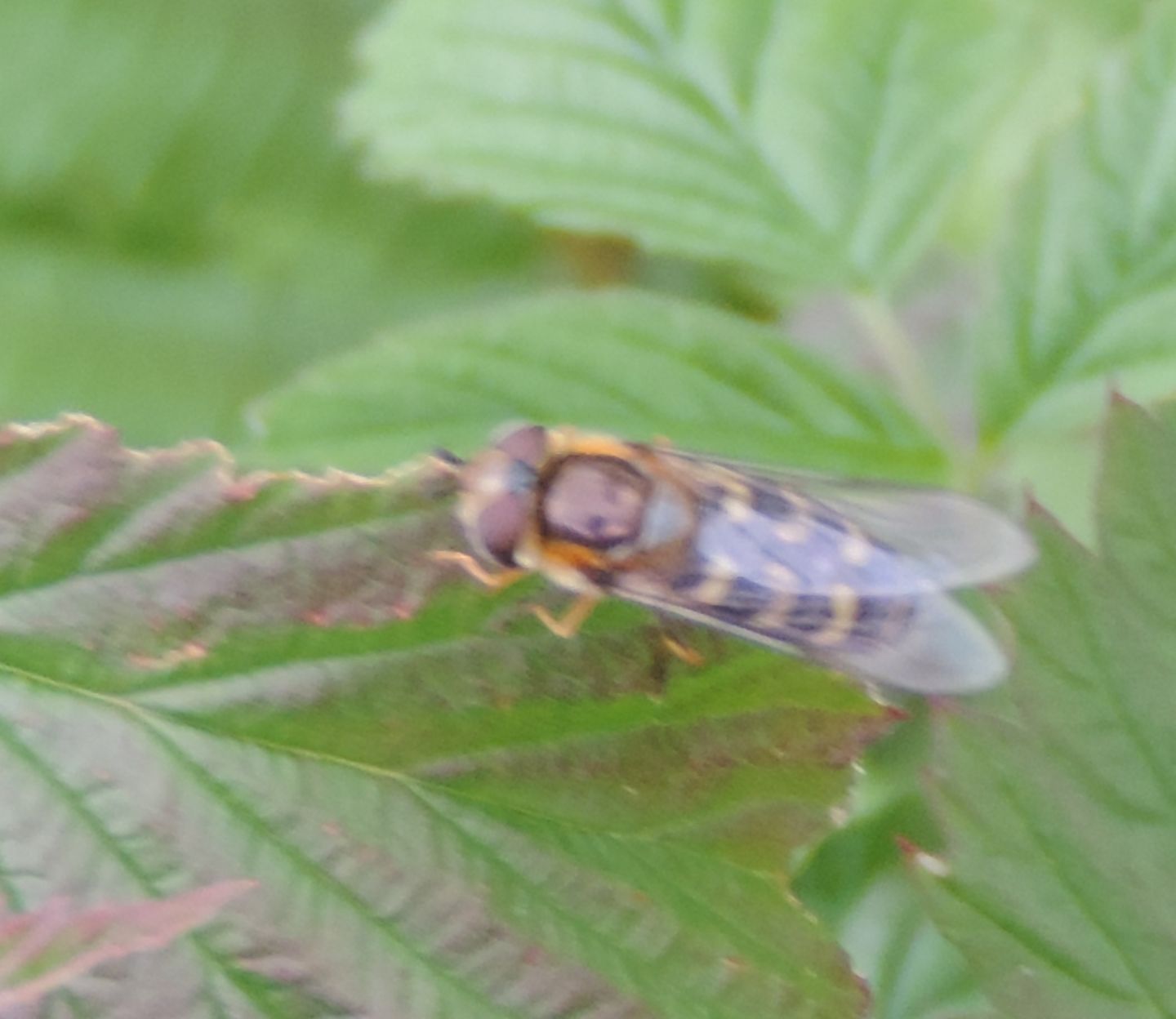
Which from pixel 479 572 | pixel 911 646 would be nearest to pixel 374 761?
pixel 479 572

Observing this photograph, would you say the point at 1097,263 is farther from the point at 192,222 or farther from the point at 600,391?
the point at 192,222

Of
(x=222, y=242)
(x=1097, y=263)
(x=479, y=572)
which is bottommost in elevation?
(x=479, y=572)

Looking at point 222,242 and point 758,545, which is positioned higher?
point 222,242

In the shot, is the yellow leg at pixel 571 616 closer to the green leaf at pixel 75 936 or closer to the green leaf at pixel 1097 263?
the green leaf at pixel 75 936

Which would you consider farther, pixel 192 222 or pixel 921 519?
pixel 192 222

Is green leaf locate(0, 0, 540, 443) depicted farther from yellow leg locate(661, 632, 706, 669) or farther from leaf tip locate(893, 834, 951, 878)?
leaf tip locate(893, 834, 951, 878)

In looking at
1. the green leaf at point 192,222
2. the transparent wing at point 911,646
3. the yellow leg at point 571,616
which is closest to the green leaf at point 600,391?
the transparent wing at point 911,646

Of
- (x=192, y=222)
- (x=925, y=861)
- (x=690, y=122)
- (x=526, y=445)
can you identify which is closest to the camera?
(x=925, y=861)

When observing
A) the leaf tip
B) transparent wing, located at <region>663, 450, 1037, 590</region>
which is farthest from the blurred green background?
the leaf tip
